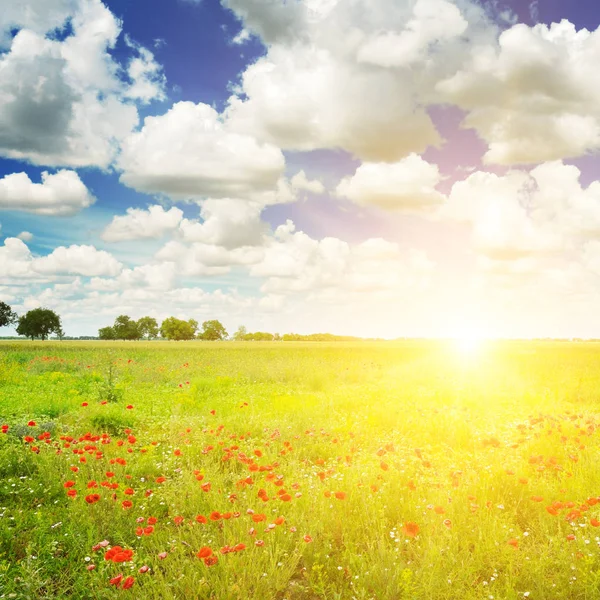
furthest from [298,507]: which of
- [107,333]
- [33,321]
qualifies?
[107,333]

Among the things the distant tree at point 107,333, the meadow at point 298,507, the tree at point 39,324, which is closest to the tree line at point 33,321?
the tree at point 39,324

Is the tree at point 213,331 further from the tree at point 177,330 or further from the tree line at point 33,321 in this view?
the tree line at point 33,321

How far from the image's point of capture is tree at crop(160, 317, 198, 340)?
13938cm

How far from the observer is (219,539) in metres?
4.56

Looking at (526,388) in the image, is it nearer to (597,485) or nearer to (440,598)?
(597,485)

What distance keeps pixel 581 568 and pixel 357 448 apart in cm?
405

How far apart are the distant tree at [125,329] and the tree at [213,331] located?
1824cm

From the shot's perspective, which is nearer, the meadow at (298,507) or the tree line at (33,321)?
the meadow at (298,507)

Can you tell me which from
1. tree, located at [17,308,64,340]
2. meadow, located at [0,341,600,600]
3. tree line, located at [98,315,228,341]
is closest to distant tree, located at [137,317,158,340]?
tree line, located at [98,315,228,341]

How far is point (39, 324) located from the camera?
115750mm

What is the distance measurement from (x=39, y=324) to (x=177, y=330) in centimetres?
3596

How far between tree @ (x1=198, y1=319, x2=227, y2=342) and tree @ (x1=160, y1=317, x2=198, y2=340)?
386 cm

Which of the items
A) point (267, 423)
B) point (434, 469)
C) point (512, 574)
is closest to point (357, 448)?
point (434, 469)

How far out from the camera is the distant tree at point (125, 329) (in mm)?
136625
